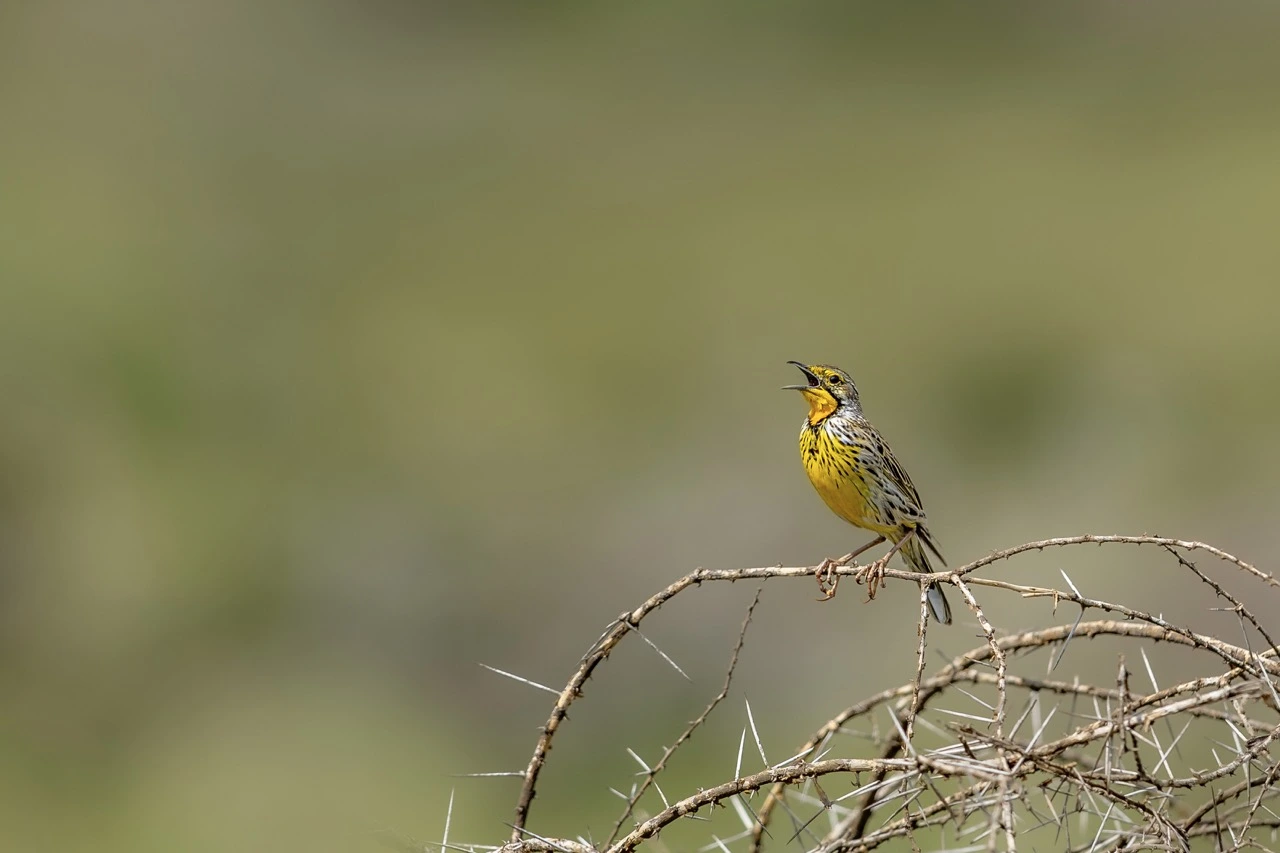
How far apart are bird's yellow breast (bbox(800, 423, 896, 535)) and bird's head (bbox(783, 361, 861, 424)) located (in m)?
0.20

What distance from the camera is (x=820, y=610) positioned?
20469 mm

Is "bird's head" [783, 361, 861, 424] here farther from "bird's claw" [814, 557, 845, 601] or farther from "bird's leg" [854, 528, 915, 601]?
"bird's claw" [814, 557, 845, 601]

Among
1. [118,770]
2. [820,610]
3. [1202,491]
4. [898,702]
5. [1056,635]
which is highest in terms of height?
[1056,635]

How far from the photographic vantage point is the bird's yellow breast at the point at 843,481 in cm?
643

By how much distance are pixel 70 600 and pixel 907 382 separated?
47.9 ft

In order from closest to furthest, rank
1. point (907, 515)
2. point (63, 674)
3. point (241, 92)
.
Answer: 1. point (907, 515)
2. point (63, 674)
3. point (241, 92)

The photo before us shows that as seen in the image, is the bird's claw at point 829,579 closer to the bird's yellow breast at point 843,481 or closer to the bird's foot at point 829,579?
the bird's foot at point 829,579

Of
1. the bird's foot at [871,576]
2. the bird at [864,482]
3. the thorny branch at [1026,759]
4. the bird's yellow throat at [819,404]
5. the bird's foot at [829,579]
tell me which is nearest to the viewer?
the thorny branch at [1026,759]

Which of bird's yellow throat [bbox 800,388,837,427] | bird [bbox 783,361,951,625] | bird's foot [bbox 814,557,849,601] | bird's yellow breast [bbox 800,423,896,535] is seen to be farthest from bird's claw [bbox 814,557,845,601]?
bird's yellow throat [bbox 800,388,837,427]

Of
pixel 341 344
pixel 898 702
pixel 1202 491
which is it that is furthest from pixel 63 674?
pixel 898 702

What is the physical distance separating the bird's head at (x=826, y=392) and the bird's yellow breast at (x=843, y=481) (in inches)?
7.9

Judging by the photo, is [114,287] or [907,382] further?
[114,287]

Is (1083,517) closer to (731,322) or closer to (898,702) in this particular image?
(731,322)

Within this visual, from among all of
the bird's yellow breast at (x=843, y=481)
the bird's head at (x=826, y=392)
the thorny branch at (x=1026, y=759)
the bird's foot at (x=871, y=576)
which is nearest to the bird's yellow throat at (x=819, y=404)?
the bird's head at (x=826, y=392)
